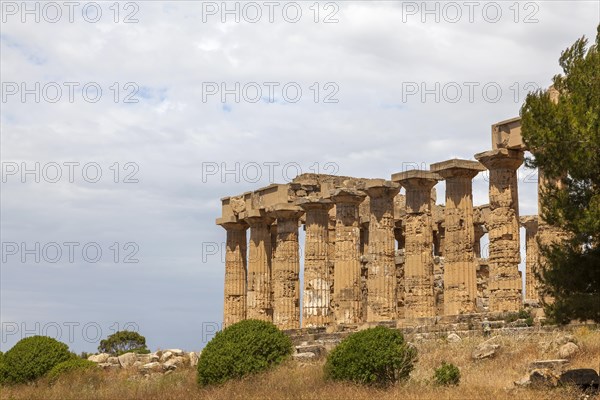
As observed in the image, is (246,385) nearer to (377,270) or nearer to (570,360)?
(570,360)

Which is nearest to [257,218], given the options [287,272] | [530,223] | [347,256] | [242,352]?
[287,272]

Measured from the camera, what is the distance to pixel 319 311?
37.1 m

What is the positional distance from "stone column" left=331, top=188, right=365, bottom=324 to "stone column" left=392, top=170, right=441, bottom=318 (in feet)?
8.63

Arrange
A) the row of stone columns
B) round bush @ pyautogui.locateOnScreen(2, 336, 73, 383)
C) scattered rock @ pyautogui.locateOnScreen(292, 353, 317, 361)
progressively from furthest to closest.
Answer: round bush @ pyautogui.locateOnScreen(2, 336, 73, 383) < the row of stone columns < scattered rock @ pyautogui.locateOnScreen(292, 353, 317, 361)

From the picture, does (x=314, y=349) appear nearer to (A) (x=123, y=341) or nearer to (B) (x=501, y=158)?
(B) (x=501, y=158)

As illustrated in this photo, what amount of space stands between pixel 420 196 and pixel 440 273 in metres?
7.05

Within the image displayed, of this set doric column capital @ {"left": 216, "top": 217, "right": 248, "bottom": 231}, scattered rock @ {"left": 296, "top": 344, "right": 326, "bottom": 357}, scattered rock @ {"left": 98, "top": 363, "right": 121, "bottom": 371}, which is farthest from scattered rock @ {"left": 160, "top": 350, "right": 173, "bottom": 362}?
doric column capital @ {"left": 216, "top": 217, "right": 248, "bottom": 231}

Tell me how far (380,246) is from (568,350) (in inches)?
492

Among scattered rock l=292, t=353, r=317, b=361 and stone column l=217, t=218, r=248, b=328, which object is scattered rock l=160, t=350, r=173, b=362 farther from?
scattered rock l=292, t=353, r=317, b=361

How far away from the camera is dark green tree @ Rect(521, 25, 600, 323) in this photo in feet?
60.3

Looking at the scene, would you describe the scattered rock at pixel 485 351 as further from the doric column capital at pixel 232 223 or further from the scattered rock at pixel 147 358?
the doric column capital at pixel 232 223

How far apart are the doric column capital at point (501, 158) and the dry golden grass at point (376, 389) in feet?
19.1

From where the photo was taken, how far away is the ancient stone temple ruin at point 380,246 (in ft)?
99.9

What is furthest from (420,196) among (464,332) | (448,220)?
(464,332)
